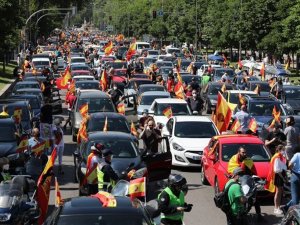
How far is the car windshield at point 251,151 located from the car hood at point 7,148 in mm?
5041

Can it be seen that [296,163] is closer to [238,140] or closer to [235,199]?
[238,140]

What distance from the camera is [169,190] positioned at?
11.5 metres

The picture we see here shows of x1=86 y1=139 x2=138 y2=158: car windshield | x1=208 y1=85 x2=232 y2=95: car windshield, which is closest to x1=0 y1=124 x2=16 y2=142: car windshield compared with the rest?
x1=86 y1=139 x2=138 y2=158: car windshield

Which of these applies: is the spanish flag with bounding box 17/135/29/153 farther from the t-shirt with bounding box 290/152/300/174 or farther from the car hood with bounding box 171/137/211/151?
the t-shirt with bounding box 290/152/300/174

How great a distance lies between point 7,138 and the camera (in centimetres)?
2117

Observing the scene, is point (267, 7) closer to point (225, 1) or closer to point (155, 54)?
point (155, 54)

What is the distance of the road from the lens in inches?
635

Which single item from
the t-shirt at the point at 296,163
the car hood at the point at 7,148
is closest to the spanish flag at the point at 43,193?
the t-shirt at the point at 296,163

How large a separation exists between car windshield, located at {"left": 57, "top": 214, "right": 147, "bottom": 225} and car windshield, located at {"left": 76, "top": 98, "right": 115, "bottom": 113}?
62.6 ft

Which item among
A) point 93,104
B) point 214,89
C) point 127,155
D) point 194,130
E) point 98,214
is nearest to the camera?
point 98,214

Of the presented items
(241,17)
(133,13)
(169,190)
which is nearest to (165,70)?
(241,17)

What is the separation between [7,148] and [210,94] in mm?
19849

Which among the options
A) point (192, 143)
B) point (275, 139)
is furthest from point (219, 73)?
point (275, 139)

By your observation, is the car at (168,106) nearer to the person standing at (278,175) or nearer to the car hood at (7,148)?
the car hood at (7,148)
